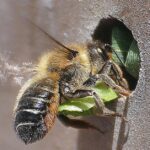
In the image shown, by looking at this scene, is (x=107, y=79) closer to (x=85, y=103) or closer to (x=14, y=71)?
(x=85, y=103)

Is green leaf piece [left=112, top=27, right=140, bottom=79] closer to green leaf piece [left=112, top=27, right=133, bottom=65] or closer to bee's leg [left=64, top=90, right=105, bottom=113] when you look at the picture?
green leaf piece [left=112, top=27, right=133, bottom=65]

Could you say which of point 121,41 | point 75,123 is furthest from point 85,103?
point 121,41

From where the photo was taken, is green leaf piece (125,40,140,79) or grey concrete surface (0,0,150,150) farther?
green leaf piece (125,40,140,79)

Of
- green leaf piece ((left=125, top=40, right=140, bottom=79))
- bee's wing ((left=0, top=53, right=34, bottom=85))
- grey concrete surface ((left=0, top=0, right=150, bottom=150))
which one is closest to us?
grey concrete surface ((left=0, top=0, right=150, bottom=150))

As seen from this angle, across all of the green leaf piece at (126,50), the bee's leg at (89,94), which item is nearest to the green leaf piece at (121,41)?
the green leaf piece at (126,50)

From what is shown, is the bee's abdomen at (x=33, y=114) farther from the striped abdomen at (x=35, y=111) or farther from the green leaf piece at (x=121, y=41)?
the green leaf piece at (x=121, y=41)

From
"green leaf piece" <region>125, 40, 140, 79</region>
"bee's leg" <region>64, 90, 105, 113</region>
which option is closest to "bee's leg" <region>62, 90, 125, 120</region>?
"bee's leg" <region>64, 90, 105, 113</region>


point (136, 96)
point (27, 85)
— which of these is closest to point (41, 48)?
point (27, 85)
